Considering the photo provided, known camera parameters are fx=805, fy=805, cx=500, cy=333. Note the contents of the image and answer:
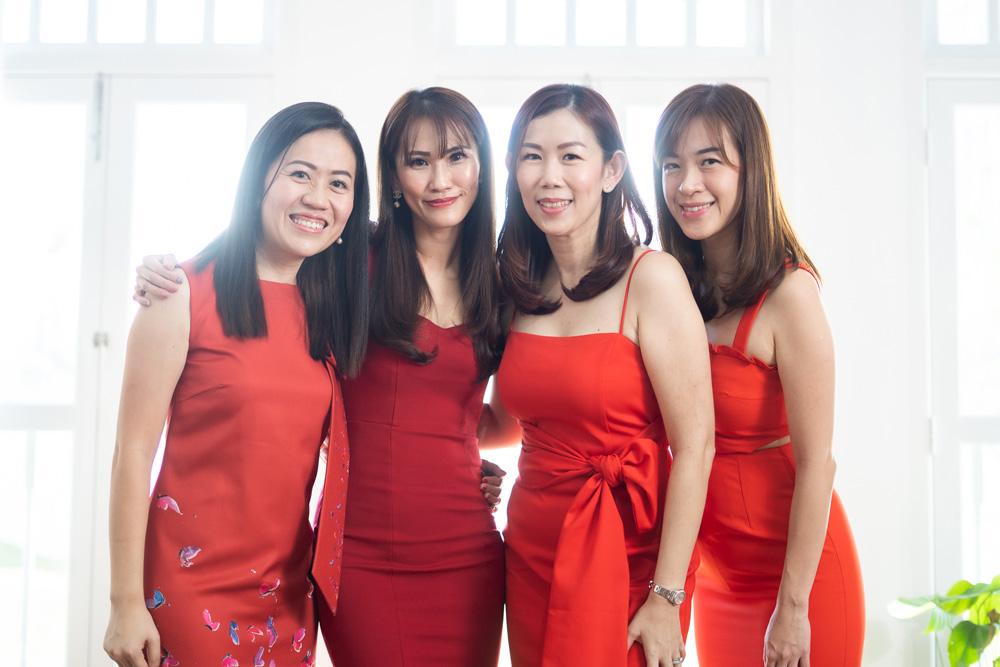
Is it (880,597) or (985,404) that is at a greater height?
(985,404)

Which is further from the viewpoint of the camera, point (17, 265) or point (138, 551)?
point (17, 265)

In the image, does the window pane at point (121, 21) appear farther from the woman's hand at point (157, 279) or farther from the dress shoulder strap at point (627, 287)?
the dress shoulder strap at point (627, 287)

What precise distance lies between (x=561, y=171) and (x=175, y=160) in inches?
82.1

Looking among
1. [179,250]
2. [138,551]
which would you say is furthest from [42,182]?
[138,551]

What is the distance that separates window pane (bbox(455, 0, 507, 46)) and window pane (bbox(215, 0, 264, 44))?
2.65ft

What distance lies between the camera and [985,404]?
10.0 feet

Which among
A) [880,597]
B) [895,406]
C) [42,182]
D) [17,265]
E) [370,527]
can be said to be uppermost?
[42,182]

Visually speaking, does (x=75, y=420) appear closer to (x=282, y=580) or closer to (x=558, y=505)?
(x=282, y=580)

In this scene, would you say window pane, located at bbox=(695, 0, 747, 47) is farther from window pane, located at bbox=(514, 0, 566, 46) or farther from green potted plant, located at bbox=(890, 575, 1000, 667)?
green potted plant, located at bbox=(890, 575, 1000, 667)

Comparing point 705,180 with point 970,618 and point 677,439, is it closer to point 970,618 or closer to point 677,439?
point 677,439

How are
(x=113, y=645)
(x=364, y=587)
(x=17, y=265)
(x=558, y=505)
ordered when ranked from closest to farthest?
(x=113, y=645)
(x=558, y=505)
(x=364, y=587)
(x=17, y=265)

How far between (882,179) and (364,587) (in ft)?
8.05

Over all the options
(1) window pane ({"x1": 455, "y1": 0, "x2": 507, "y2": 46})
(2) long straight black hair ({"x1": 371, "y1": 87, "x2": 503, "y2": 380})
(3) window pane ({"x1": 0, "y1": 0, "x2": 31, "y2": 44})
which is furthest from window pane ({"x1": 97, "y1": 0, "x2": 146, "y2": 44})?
(2) long straight black hair ({"x1": 371, "y1": 87, "x2": 503, "y2": 380})

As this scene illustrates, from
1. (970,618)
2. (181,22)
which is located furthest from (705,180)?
(181,22)
